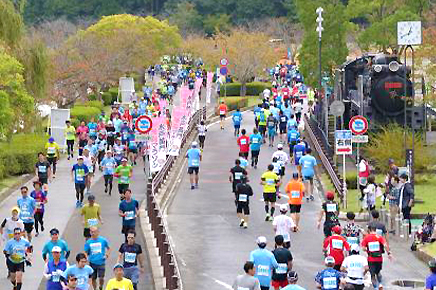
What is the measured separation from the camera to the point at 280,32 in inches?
4272

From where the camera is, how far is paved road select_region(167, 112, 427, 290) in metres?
23.0

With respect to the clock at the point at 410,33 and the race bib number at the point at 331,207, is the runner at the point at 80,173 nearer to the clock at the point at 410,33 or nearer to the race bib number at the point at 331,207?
the race bib number at the point at 331,207

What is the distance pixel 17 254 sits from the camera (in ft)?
68.1

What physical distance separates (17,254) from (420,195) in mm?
14949

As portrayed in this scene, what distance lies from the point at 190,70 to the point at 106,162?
61.5 meters

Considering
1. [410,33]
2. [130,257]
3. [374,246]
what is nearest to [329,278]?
[374,246]

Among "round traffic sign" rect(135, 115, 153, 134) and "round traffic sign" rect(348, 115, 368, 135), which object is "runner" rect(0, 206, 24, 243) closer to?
"round traffic sign" rect(135, 115, 153, 134)

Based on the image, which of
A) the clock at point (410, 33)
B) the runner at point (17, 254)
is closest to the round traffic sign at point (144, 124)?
the clock at point (410, 33)

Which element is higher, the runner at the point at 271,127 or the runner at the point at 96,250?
the runner at the point at 271,127

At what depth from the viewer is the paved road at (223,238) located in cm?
2297

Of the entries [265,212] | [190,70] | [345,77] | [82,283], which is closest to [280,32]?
[190,70]

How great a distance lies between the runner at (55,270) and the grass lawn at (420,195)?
13.0 m

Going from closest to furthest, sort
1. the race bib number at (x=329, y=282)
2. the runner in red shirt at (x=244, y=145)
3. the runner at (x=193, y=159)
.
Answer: the race bib number at (x=329, y=282) < the runner at (x=193, y=159) < the runner in red shirt at (x=244, y=145)

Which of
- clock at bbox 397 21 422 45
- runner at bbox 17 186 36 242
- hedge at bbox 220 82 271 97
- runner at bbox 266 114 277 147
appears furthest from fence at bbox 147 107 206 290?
hedge at bbox 220 82 271 97
